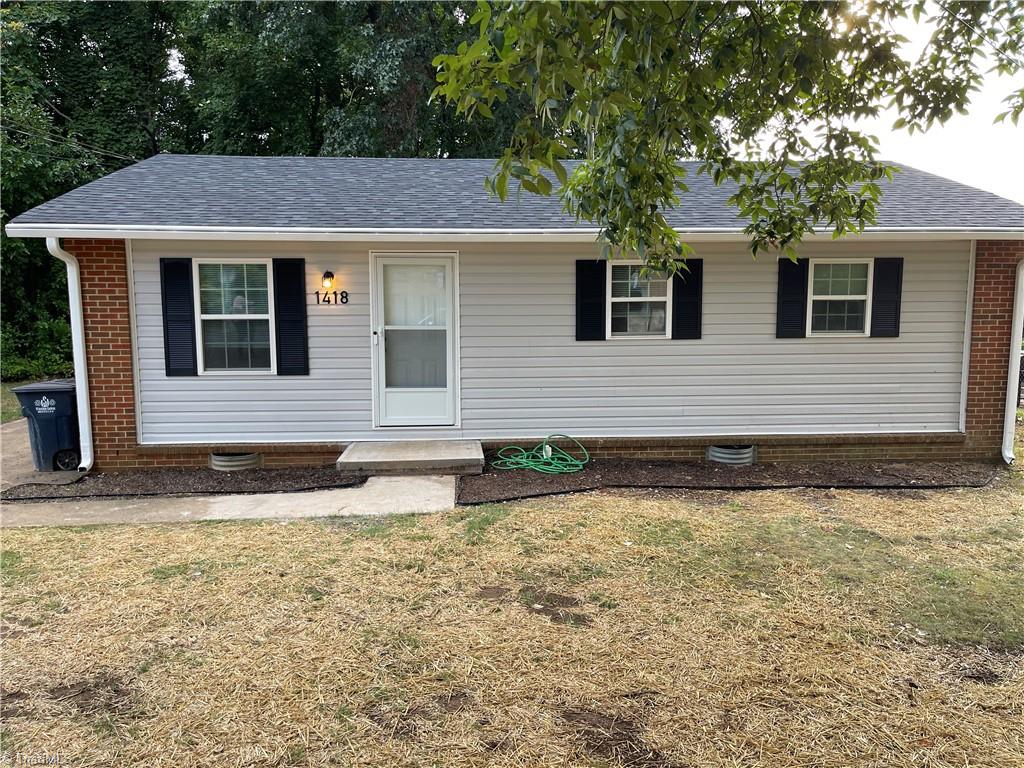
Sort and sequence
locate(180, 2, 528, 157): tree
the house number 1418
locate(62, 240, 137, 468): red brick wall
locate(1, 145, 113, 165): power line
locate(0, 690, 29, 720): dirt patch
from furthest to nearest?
locate(180, 2, 528, 157): tree → locate(1, 145, 113, 165): power line → the house number 1418 → locate(62, 240, 137, 468): red brick wall → locate(0, 690, 29, 720): dirt patch

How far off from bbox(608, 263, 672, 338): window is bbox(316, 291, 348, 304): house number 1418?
9.05ft

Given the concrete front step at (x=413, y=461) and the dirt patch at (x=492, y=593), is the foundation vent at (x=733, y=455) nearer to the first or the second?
the concrete front step at (x=413, y=461)

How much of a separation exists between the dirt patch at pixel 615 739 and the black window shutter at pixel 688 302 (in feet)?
16.1

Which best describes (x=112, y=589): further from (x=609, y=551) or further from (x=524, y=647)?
(x=609, y=551)

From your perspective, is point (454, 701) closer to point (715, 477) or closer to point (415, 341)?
point (715, 477)

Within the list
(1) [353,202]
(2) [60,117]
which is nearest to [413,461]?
(1) [353,202]

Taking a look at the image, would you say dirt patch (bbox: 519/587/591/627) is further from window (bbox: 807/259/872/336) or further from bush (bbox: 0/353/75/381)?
bush (bbox: 0/353/75/381)

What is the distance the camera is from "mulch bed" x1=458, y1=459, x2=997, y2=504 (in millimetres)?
6047

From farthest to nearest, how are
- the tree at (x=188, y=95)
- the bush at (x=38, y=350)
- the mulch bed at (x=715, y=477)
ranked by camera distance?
the tree at (x=188, y=95) < the bush at (x=38, y=350) < the mulch bed at (x=715, y=477)

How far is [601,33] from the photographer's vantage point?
2541 mm

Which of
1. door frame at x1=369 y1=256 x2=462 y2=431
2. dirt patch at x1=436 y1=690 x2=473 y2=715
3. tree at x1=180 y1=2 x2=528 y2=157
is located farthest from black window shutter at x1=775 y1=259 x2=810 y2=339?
tree at x1=180 y1=2 x2=528 y2=157

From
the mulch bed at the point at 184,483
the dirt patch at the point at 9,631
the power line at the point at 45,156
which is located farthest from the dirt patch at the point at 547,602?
the power line at the point at 45,156

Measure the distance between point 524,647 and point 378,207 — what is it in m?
5.23

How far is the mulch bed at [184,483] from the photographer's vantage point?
19.3ft
